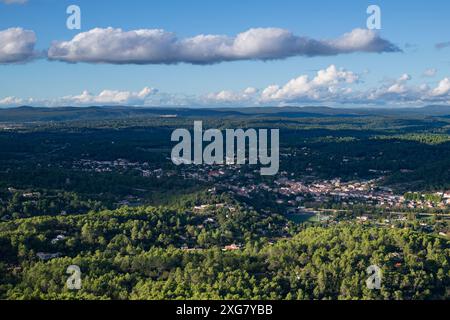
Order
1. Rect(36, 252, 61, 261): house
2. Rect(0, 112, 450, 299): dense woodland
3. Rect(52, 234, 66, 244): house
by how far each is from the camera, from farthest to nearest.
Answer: Rect(52, 234, 66, 244): house
Rect(36, 252, 61, 261): house
Rect(0, 112, 450, 299): dense woodland

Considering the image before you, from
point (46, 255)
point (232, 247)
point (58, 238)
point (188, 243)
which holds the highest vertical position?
point (58, 238)

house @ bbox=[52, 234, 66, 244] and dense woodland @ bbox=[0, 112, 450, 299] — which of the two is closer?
dense woodland @ bbox=[0, 112, 450, 299]

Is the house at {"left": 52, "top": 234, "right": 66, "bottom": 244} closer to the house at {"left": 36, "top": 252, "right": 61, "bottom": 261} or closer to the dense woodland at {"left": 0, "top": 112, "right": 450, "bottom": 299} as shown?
the dense woodland at {"left": 0, "top": 112, "right": 450, "bottom": 299}

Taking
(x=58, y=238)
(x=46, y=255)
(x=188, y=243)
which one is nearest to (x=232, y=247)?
(x=188, y=243)

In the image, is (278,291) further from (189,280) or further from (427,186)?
(427,186)

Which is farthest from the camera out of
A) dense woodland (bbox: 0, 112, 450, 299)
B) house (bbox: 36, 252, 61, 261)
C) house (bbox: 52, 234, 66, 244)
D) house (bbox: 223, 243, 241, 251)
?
house (bbox: 223, 243, 241, 251)

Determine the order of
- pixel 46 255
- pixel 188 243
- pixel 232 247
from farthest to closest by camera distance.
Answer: pixel 188 243
pixel 232 247
pixel 46 255

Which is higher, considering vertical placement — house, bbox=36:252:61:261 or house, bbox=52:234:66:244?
house, bbox=52:234:66:244

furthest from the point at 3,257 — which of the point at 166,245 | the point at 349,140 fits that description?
the point at 349,140

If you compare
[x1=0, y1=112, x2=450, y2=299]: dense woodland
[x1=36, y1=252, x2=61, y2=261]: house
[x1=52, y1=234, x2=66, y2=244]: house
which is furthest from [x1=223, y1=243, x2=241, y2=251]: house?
[x1=36, y1=252, x2=61, y2=261]: house

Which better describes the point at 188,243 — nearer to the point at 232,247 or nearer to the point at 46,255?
the point at 232,247

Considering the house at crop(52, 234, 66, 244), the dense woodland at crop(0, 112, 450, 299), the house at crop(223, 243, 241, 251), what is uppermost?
the house at crop(52, 234, 66, 244)
